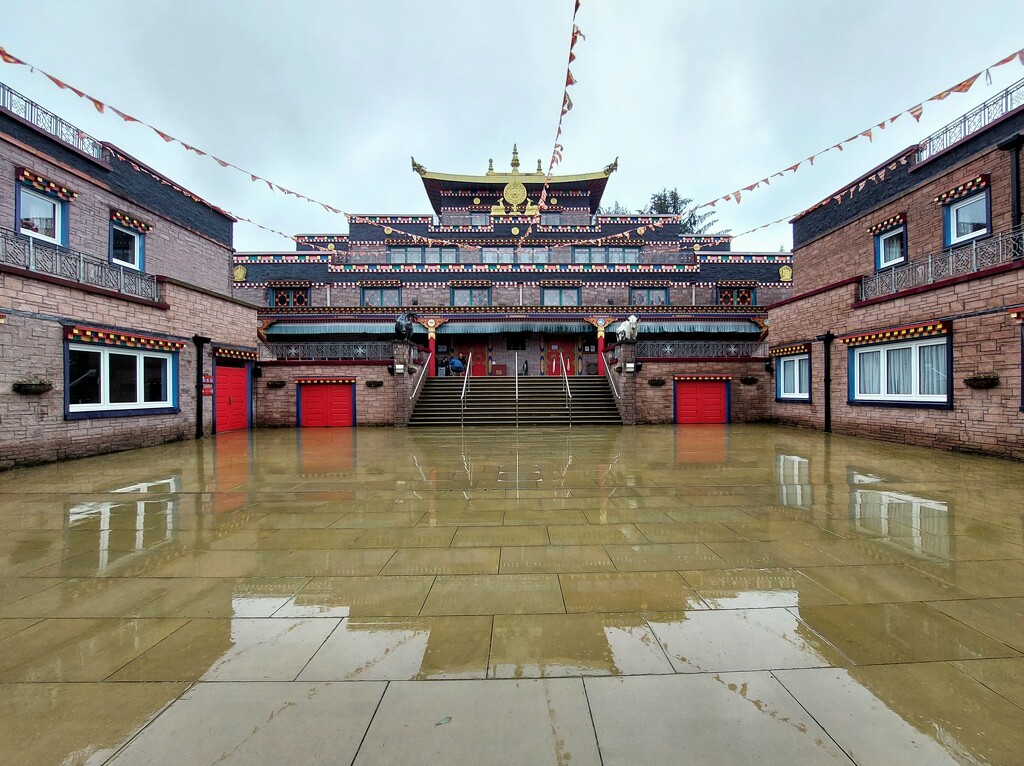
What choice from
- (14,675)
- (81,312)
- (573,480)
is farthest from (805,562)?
(81,312)

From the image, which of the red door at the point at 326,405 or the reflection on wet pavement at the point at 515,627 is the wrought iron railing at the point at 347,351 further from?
the reflection on wet pavement at the point at 515,627

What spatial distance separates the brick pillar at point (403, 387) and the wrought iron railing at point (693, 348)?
8.70 metres

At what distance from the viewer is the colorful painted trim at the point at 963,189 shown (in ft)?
38.9

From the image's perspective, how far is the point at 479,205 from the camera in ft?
97.1

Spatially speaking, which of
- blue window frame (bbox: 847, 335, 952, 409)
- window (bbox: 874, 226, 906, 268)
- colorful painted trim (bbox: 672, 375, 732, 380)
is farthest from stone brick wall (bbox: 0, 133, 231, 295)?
window (bbox: 874, 226, 906, 268)

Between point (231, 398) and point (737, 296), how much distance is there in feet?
86.9

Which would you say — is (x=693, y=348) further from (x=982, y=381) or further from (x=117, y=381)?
(x=117, y=381)

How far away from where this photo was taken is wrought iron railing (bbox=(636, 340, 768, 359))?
698 inches

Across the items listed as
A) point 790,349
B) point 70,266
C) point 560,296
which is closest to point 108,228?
point 70,266

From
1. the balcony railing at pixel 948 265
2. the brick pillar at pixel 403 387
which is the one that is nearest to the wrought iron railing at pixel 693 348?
the balcony railing at pixel 948 265

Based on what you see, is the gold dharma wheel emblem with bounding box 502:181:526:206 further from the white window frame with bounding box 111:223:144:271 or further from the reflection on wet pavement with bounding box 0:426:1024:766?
the reflection on wet pavement with bounding box 0:426:1024:766

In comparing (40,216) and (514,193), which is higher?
(514,193)

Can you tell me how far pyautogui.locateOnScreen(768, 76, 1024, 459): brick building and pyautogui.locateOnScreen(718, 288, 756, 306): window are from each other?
945 cm

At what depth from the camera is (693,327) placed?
992 inches
